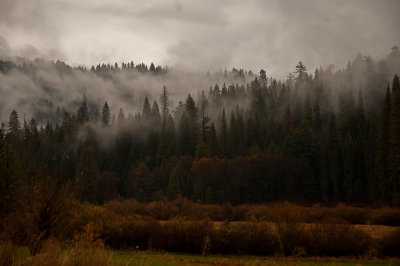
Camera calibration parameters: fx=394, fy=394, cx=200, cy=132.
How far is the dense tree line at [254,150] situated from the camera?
226ft

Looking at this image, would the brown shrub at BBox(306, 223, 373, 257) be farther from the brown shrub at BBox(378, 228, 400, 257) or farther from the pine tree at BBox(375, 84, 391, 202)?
the pine tree at BBox(375, 84, 391, 202)

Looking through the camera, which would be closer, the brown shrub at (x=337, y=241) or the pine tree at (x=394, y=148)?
the brown shrub at (x=337, y=241)

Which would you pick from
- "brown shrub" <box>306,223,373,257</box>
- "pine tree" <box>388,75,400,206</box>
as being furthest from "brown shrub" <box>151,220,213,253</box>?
"pine tree" <box>388,75,400,206</box>

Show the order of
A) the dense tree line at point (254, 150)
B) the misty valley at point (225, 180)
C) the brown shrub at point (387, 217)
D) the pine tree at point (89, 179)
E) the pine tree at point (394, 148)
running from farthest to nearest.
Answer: the pine tree at point (89, 179) < the dense tree line at point (254, 150) < the pine tree at point (394, 148) < the brown shrub at point (387, 217) < the misty valley at point (225, 180)

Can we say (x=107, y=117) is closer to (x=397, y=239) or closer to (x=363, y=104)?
(x=363, y=104)

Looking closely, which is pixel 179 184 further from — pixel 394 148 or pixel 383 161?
pixel 394 148

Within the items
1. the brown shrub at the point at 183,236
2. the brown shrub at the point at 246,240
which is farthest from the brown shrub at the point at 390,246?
the brown shrub at the point at 183,236

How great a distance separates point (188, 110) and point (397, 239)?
8610cm

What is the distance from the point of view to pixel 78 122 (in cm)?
12744

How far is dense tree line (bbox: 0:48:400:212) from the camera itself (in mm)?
68913

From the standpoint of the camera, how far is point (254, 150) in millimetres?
87125

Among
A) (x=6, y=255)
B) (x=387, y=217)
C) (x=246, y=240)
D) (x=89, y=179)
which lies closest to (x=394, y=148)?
(x=387, y=217)

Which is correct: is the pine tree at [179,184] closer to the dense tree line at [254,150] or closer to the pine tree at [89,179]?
the dense tree line at [254,150]

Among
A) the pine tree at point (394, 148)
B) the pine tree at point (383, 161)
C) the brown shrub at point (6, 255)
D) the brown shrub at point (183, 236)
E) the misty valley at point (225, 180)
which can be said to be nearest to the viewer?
the brown shrub at point (6, 255)
